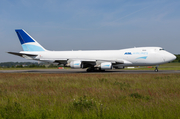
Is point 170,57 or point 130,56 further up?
point 130,56

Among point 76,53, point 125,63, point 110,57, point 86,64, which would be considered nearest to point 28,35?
point 76,53

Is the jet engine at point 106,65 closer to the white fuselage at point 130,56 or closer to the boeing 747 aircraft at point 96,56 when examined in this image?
the boeing 747 aircraft at point 96,56

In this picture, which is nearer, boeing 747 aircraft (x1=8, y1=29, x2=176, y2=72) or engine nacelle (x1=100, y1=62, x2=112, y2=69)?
engine nacelle (x1=100, y1=62, x2=112, y2=69)

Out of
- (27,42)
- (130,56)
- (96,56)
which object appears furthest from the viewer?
(27,42)

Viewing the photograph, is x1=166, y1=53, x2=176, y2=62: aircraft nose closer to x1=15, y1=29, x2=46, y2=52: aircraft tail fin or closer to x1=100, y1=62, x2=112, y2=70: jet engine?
x1=100, y1=62, x2=112, y2=70: jet engine

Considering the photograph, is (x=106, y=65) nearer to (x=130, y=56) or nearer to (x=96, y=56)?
(x=96, y=56)

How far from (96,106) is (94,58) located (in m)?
26.8

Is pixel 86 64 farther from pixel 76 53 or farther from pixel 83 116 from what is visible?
pixel 83 116

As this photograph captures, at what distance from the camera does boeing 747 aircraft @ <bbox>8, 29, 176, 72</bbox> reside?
30528 mm

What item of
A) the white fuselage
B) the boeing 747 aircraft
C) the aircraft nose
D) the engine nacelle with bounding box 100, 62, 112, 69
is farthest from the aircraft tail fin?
the aircraft nose

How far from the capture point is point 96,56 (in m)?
33.1

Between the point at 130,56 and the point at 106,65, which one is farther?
the point at 130,56

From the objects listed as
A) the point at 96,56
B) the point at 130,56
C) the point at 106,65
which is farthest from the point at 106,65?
the point at 130,56

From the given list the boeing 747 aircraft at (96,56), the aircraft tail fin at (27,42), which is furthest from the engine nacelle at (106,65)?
the aircraft tail fin at (27,42)
